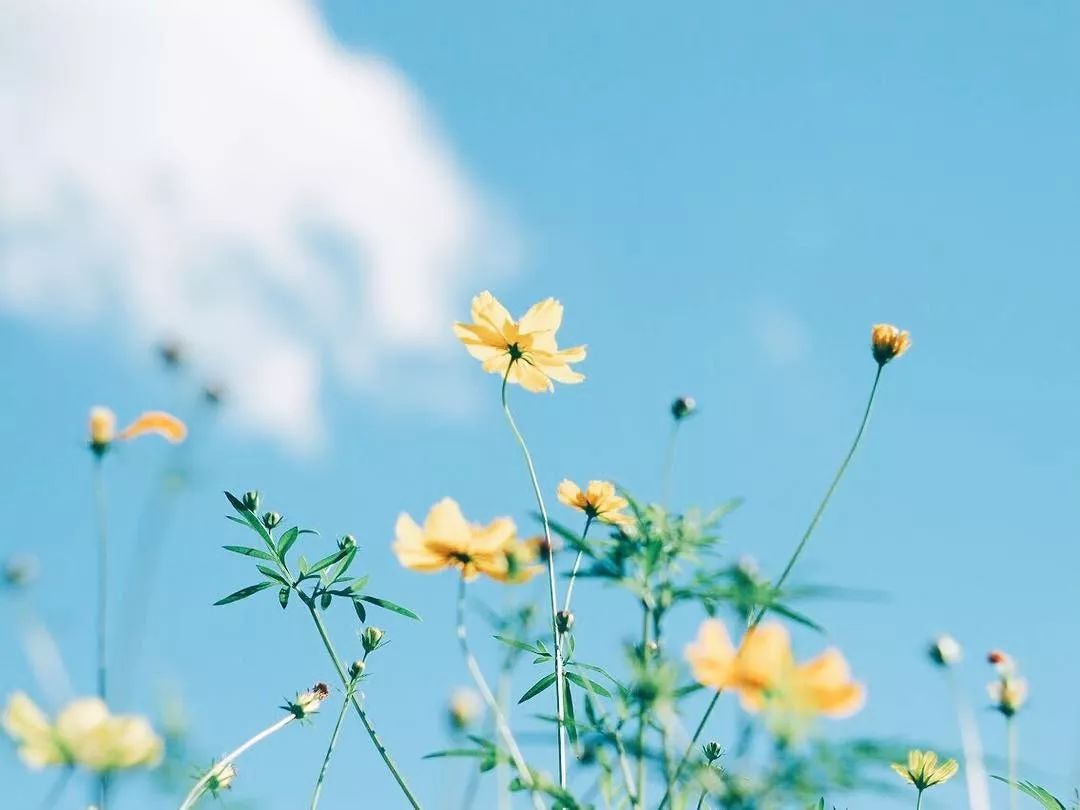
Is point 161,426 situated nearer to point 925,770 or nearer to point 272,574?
point 272,574

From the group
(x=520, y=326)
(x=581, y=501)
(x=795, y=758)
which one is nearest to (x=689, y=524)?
→ (x=795, y=758)

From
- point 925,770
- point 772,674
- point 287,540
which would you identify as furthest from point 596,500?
point 772,674

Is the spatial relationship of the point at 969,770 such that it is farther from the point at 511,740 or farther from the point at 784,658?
the point at 511,740

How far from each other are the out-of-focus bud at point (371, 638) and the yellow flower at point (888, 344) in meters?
1.14

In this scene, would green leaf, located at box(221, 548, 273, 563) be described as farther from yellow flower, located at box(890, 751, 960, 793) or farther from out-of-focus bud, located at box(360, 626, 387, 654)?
yellow flower, located at box(890, 751, 960, 793)

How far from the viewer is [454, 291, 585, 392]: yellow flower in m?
1.95

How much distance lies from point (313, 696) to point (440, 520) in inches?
32.4

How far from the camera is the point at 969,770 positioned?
3.23ft

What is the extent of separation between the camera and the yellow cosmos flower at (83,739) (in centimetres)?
100

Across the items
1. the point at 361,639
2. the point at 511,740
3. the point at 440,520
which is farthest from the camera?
the point at 361,639

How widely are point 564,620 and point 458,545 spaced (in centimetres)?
39

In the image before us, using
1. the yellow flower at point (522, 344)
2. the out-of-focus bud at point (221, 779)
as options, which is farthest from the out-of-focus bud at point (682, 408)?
the out-of-focus bud at point (221, 779)

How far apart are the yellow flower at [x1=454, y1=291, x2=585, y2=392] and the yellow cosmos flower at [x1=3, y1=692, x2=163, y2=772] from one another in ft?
3.38

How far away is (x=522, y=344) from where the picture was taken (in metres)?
1.99
